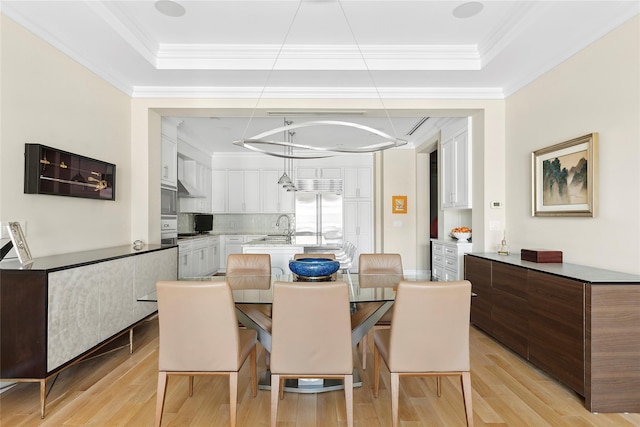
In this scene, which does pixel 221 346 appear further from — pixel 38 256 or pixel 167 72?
pixel 167 72

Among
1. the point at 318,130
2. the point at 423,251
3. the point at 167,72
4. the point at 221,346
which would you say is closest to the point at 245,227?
the point at 318,130

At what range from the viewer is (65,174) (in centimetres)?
308

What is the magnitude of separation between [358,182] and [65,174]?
5.86 m

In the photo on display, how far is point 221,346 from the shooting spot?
2051mm

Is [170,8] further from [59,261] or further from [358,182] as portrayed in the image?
[358,182]

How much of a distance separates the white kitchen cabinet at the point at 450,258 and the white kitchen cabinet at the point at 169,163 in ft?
12.5

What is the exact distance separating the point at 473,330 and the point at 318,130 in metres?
4.02

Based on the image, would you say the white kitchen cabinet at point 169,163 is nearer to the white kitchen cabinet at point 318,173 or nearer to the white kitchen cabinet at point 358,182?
the white kitchen cabinet at point 318,173

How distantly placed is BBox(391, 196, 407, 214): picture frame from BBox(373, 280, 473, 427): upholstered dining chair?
5660mm

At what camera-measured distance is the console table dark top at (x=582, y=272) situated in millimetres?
2311

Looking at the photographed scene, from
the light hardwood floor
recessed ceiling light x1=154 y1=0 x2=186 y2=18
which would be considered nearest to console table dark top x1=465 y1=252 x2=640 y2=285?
the light hardwood floor

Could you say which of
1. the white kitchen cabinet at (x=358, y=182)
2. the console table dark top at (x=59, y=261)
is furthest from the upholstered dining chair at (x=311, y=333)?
the white kitchen cabinet at (x=358, y=182)

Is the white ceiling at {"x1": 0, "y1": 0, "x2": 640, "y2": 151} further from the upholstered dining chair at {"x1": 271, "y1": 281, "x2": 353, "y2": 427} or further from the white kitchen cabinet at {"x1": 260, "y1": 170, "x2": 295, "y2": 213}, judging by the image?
the white kitchen cabinet at {"x1": 260, "y1": 170, "x2": 295, "y2": 213}

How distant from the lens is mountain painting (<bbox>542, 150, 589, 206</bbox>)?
2.99 metres
